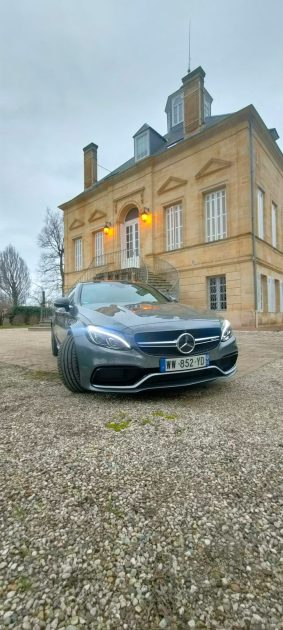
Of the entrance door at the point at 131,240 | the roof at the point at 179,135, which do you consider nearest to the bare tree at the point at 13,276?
the roof at the point at 179,135

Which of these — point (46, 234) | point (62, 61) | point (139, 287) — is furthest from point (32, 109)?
point (139, 287)

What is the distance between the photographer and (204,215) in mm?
12820

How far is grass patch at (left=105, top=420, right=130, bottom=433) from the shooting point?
184 cm

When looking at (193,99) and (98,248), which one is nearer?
(193,99)

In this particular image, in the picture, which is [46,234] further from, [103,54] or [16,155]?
[103,54]

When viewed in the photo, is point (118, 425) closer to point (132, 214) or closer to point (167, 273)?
point (167, 273)

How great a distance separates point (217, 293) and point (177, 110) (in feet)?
46.3

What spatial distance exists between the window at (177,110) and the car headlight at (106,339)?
2101 centimetres

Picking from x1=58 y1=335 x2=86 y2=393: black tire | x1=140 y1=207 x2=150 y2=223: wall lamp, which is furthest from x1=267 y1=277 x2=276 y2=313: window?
x1=58 y1=335 x2=86 y2=393: black tire

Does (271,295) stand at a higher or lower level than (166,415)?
higher

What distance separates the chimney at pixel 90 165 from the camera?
770 inches

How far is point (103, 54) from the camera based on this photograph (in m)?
15.1

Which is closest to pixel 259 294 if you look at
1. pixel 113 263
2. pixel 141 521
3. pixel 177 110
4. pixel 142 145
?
pixel 113 263

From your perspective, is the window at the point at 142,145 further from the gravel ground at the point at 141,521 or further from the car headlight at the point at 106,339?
the gravel ground at the point at 141,521
